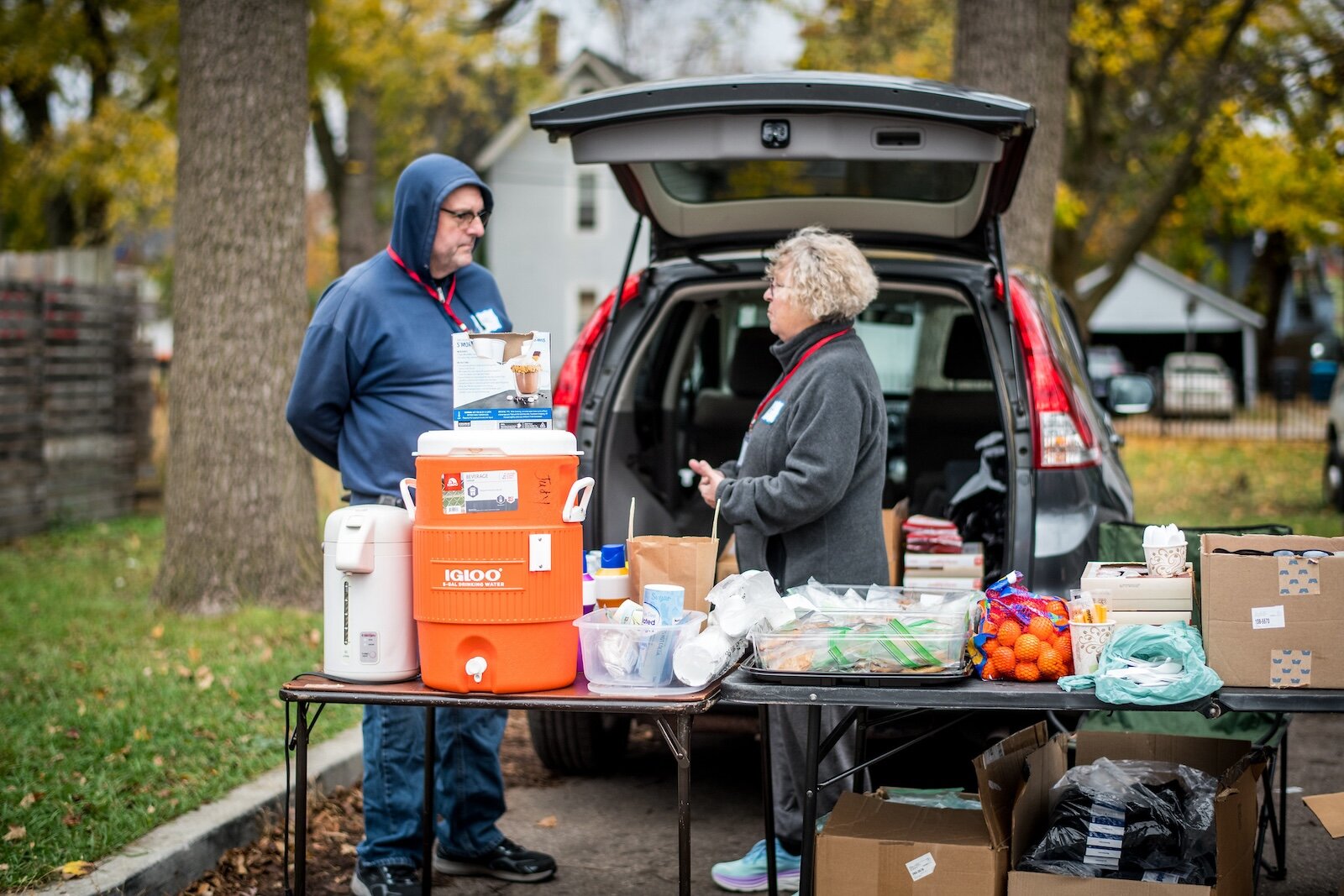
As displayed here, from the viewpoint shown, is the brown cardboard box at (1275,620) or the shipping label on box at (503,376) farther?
the shipping label on box at (503,376)

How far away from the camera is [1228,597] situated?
2.97 meters

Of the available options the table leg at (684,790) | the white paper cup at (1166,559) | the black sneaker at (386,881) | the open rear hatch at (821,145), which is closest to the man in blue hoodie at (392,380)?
the black sneaker at (386,881)

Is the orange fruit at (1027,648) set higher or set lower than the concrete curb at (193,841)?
higher

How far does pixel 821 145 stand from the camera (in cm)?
385

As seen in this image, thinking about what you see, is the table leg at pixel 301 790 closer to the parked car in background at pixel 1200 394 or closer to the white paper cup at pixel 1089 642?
the white paper cup at pixel 1089 642

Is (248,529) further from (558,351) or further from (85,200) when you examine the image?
(558,351)

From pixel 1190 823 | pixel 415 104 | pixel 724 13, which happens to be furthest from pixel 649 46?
pixel 1190 823

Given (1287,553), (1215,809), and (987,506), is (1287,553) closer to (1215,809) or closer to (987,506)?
(1215,809)

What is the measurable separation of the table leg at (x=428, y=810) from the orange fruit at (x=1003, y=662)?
162cm

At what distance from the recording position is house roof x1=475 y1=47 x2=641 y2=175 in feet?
89.1

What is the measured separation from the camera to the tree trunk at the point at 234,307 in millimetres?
7086

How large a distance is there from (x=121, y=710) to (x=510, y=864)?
196cm

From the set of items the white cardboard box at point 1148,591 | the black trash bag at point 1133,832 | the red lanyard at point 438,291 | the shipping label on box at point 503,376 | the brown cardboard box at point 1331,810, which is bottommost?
the black trash bag at point 1133,832

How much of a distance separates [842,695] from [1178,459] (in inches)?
712
